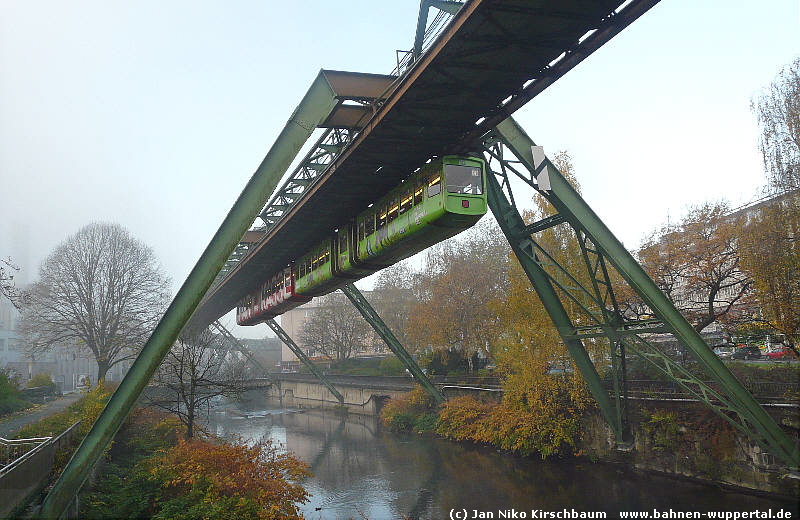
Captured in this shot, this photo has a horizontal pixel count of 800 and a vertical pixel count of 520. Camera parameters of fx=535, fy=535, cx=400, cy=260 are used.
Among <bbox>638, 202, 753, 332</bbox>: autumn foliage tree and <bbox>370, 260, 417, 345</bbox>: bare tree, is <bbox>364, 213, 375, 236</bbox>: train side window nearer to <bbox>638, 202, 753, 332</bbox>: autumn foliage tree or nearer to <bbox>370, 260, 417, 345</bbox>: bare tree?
<bbox>638, 202, 753, 332</bbox>: autumn foliage tree

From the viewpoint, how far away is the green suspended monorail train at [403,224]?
13.9 m

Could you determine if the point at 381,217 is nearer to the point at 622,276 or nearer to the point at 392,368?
the point at 622,276

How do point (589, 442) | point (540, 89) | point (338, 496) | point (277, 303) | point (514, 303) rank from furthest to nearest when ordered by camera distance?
point (277, 303) < point (514, 303) < point (589, 442) < point (338, 496) < point (540, 89)

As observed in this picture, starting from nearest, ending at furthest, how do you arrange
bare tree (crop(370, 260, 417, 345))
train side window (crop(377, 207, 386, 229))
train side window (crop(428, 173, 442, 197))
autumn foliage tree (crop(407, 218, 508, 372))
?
train side window (crop(428, 173, 442, 197)), train side window (crop(377, 207, 386, 229)), autumn foliage tree (crop(407, 218, 508, 372)), bare tree (crop(370, 260, 417, 345))

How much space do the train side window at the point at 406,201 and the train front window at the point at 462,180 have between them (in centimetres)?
173

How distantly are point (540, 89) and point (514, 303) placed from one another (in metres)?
13.6

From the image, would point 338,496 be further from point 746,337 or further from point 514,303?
point 746,337

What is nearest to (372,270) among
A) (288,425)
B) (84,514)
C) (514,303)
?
(514,303)

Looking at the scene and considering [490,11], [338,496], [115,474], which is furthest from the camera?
[338,496]

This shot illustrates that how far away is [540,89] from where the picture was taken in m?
11.9

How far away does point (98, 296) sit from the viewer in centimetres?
3678

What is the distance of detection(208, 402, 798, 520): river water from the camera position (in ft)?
51.1

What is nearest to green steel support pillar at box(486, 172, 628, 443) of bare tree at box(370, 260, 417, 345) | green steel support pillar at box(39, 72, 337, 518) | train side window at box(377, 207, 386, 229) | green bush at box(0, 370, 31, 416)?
train side window at box(377, 207, 386, 229)

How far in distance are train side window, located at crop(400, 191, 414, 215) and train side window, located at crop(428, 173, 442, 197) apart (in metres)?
1.04
